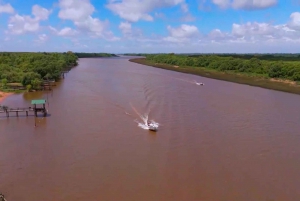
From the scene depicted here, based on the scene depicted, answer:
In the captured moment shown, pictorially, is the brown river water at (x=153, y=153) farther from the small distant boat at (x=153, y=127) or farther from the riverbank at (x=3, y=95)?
the riverbank at (x=3, y=95)

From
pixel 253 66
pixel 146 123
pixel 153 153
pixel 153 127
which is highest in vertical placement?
pixel 253 66

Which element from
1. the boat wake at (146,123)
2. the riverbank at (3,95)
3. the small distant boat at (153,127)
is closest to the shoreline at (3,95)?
the riverbank at (3,95)

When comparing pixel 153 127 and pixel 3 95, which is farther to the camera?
pixel 3 95

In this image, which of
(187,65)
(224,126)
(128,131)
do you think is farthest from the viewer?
(187,65)

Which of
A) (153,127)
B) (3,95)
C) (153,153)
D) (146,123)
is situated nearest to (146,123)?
(146,123)

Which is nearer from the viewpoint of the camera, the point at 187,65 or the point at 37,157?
the point at 37,157

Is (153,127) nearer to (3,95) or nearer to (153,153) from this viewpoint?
(153,153)

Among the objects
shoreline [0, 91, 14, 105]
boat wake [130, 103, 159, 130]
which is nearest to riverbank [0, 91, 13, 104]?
shoreline [0, 91, 14, 105]

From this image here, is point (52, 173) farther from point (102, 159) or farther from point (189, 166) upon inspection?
point (189, 166)

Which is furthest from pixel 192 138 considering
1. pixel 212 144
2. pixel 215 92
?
pixel 215 92
